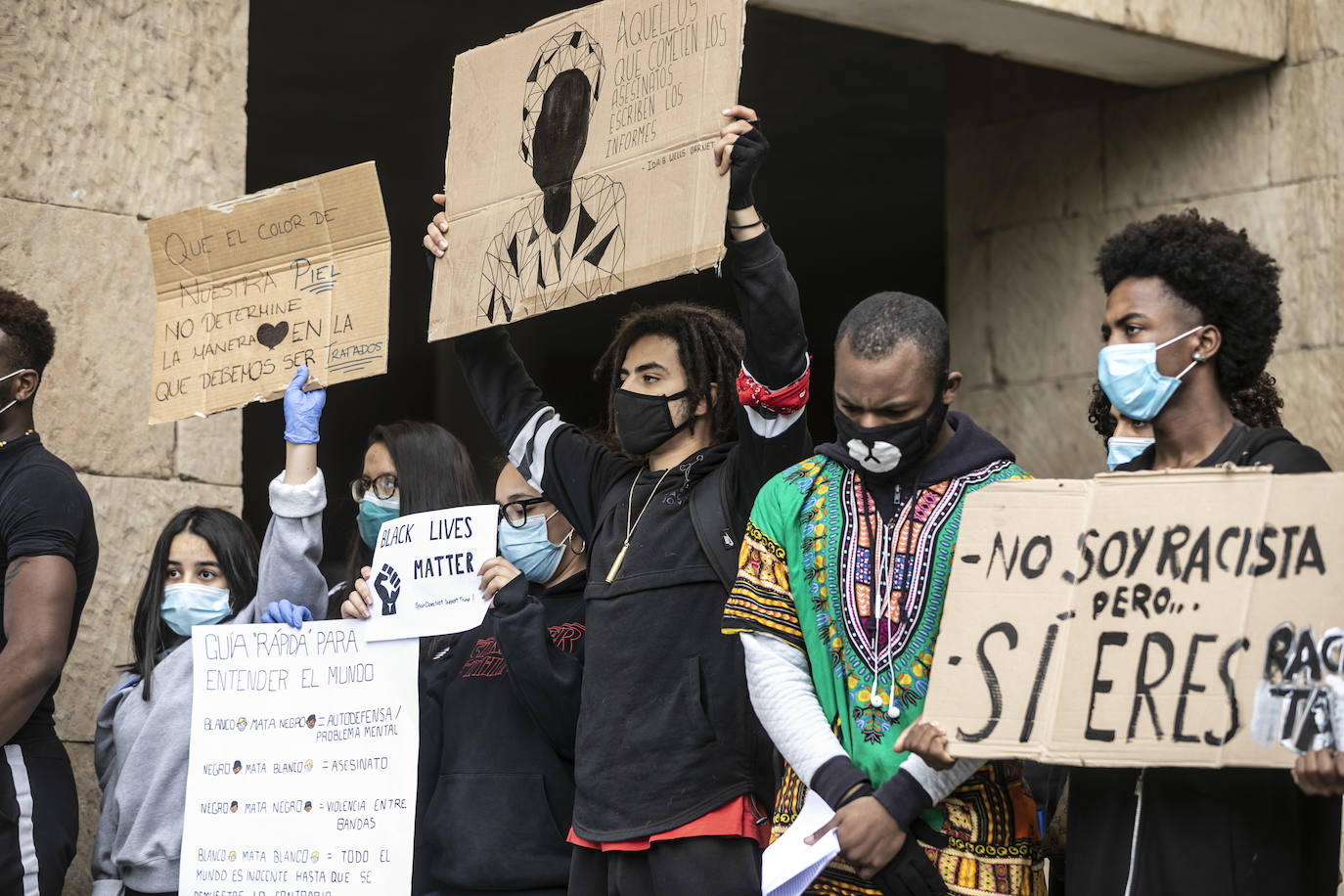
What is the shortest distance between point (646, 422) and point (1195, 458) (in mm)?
1347

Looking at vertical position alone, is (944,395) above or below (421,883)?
above

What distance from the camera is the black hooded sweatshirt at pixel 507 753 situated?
4012 millimetres

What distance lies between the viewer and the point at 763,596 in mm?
3395

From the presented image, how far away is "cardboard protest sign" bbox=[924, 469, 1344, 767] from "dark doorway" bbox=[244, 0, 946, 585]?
2224mm

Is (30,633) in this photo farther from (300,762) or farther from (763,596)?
(763,596)

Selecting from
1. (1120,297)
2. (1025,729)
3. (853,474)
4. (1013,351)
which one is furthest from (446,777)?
(1013,351)

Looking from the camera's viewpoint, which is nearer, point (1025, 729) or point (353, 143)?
point (1025, 729)

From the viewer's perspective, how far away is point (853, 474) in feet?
11.2

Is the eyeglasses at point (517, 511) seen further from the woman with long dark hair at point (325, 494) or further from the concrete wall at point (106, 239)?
the concrete wall at point (106, 239)

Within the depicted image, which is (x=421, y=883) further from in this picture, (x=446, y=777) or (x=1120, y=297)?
(x=1120, y=297)

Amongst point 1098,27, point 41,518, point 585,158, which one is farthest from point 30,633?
point 1098,27

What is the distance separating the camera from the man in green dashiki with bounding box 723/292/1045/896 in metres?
3.15

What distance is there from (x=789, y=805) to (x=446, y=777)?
121 cm

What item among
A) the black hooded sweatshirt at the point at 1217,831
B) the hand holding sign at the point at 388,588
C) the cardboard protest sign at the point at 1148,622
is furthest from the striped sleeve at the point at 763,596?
the hand holding sign at the point at 388,588
